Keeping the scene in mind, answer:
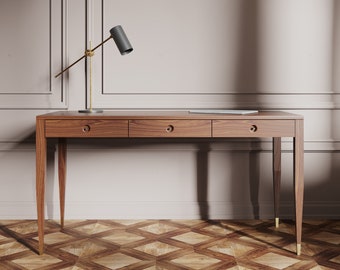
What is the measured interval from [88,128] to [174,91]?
741mm

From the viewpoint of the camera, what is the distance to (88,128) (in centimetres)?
244

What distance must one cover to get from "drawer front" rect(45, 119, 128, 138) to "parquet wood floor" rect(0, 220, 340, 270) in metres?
0.55

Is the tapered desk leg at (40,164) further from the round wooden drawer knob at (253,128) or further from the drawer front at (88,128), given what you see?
the round wooden drawer knob at (253,128)

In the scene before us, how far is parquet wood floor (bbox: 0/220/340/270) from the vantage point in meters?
2.23

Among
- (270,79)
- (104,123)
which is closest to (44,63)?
(104,123)

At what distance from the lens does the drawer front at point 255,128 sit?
2.40 meters

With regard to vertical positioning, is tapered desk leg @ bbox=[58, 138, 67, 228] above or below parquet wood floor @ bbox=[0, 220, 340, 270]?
above

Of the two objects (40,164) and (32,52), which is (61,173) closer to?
(40,164)

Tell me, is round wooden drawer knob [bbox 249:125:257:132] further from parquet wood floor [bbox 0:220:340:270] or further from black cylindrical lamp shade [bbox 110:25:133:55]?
black cylindrical lamp shade [bbox 110:25:133:55]

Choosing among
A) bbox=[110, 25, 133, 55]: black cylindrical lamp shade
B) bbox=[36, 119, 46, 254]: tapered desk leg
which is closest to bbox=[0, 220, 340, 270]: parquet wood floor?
bbox=[36, 119, 46, 254]: tapered desk leg

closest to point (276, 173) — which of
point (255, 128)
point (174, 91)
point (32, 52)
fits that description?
point (255, 128)

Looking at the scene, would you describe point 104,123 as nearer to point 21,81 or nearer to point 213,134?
point 213,134

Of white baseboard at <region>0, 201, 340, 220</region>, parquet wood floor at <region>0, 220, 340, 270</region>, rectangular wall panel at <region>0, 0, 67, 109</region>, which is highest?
rectangular wall panel at <region>0, 0, 67, 109</region>

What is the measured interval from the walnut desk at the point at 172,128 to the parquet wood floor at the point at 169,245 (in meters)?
0.16
